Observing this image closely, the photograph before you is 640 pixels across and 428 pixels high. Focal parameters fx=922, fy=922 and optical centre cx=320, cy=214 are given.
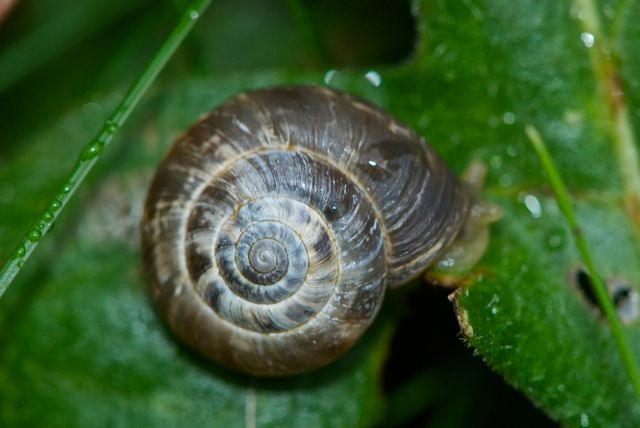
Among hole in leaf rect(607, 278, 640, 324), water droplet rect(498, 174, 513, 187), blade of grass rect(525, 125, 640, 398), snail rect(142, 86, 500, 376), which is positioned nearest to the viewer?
snail rect(142, 86, 500, 376)

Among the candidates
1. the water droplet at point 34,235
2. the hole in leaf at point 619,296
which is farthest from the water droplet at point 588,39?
the water droplet at point 34,235

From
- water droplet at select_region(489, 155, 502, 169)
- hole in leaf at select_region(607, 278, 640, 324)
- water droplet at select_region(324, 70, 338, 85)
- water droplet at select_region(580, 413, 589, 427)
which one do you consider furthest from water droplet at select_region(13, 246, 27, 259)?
hole in leaf at select_region(607, 278, 640, 324)

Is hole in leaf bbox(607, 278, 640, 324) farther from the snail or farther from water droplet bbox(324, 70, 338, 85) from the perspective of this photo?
water droplet bbox(324, 70, 338, 85)

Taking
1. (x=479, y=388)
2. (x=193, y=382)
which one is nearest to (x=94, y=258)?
(x=193, y=382)

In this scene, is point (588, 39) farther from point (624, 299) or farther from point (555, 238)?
point (624, 299)

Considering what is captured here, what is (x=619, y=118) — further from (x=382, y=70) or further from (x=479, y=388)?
(x=479, y=388)

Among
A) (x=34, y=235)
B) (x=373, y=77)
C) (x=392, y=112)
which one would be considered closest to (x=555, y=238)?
(x=392, y=112)
